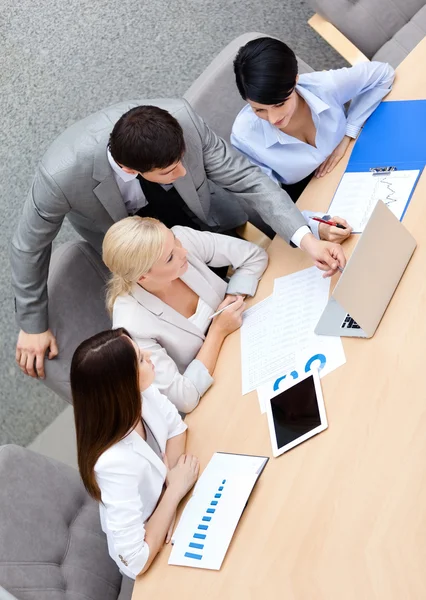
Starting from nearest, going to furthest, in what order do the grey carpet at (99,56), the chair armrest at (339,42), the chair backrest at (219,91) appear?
1. the chair backrest at (219,91)
2. the chair armrest at (339,42)
3. the grey carpet at (99,56)

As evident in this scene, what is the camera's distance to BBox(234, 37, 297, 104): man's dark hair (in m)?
1.85

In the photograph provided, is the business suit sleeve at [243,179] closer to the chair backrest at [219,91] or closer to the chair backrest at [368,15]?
the chair backrest at [219,91]

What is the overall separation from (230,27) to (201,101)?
4.21 ft

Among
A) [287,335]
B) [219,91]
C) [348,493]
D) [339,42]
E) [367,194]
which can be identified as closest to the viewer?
[348,493]

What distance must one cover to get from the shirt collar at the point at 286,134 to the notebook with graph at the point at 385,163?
0.15 meters

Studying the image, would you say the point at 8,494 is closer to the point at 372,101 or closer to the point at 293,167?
the point at 293,167

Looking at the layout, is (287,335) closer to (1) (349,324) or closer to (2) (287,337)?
(2) (287,337)

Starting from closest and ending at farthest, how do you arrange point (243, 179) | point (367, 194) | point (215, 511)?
point (215, 511) < point (367, 194) < point (243, 179)

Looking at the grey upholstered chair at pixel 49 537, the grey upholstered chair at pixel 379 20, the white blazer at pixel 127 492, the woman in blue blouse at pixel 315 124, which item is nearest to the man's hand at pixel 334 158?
the woman in blue blouse at pixel 315 124

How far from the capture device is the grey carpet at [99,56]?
3.34 meters

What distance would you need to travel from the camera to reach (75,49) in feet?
11.6

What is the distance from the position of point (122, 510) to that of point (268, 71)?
1.12m

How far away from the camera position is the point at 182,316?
1969 mm

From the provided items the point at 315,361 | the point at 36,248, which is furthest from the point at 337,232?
the point at 36,248
